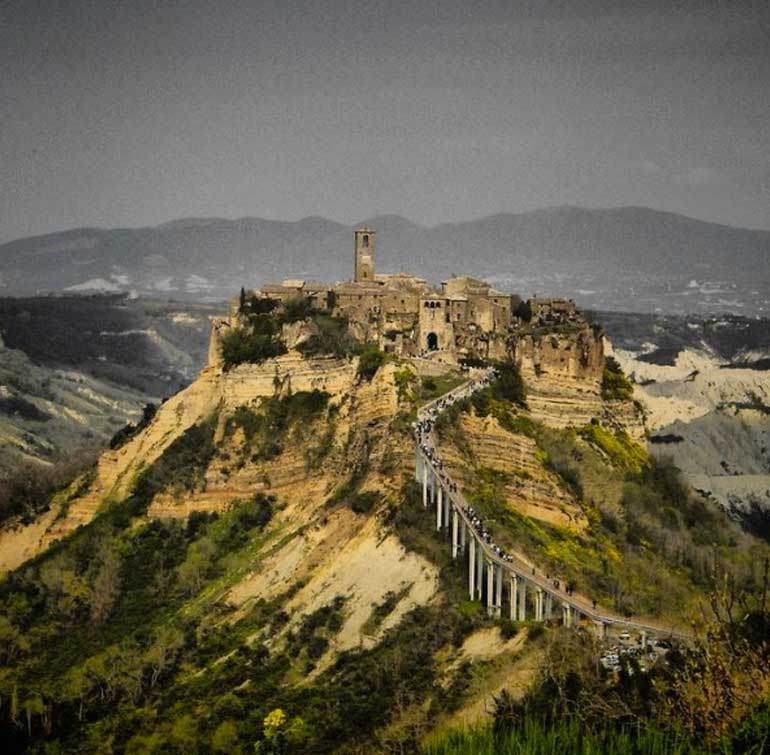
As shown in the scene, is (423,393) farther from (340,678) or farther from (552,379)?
(340,678)

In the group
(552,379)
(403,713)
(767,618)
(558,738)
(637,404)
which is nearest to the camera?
(558,738)

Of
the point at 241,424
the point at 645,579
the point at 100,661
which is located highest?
the point at 241,424

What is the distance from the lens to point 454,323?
59156 mm

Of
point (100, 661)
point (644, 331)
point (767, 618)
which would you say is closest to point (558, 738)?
point (767, 618)

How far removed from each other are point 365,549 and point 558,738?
60.2 ft

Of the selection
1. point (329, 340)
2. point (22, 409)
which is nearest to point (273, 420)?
point (329, 340)

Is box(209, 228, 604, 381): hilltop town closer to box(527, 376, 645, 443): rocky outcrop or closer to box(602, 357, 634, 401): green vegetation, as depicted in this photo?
box(527, 376, 645, 443): rocky outcrop

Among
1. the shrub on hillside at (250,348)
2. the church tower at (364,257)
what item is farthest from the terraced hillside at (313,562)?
the church tower at (364,257)

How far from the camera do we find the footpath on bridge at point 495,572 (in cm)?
3456

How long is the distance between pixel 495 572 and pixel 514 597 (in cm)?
138

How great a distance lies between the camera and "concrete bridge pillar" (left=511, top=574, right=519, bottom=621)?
36.5 meters

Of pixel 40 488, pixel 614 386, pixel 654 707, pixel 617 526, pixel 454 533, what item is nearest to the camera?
pixel 654 707

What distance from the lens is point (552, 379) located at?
5528 centimetres

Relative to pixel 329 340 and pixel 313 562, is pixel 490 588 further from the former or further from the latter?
pixel 329 340
